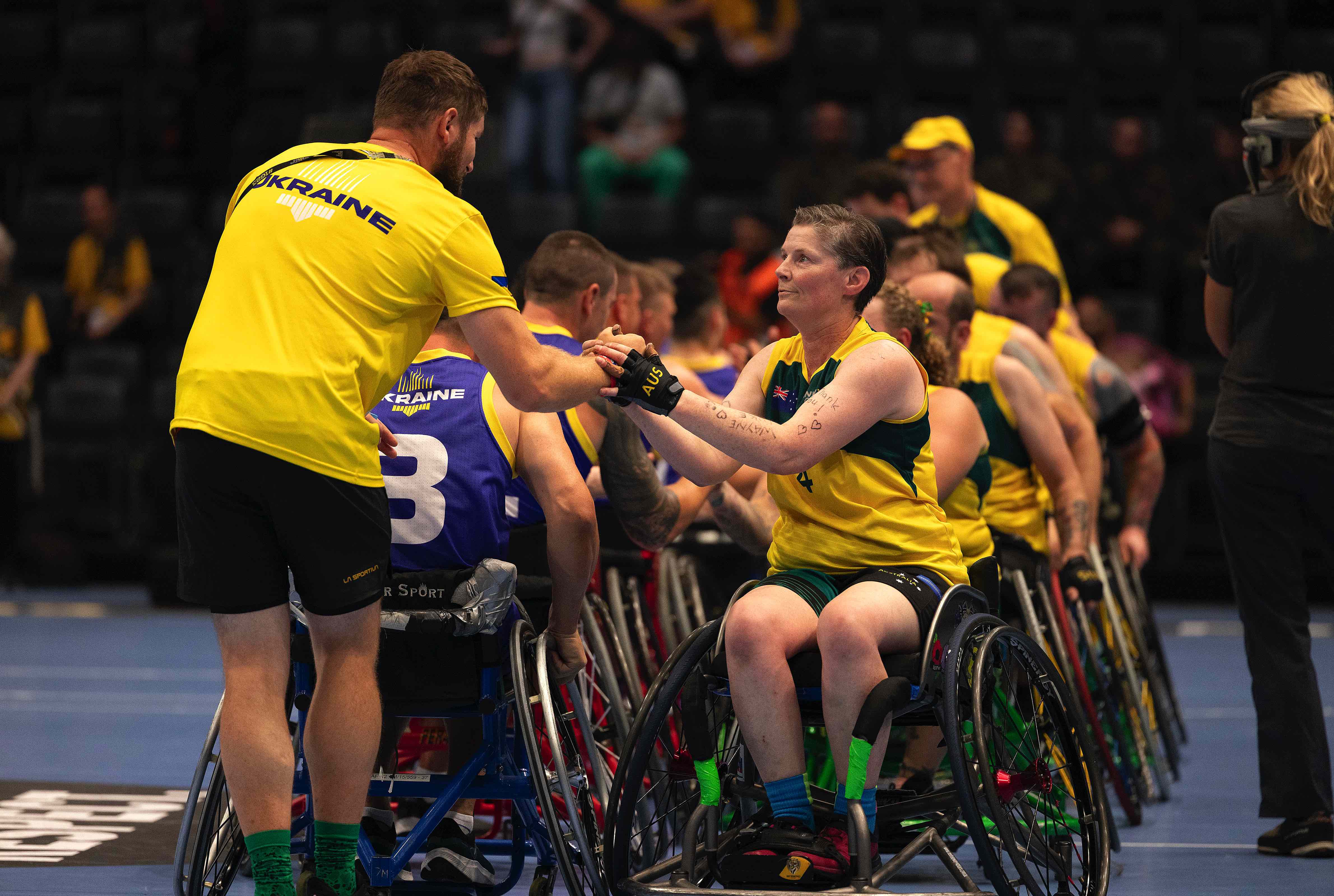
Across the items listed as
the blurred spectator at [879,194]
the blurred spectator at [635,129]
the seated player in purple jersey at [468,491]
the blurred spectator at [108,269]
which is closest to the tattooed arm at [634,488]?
the seated player in purple jersey at [468,491]

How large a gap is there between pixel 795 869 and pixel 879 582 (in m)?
0.57

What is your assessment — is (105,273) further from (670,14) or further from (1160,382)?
(1160,382)

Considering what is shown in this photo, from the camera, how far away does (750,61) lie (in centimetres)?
1070

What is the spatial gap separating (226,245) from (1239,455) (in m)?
2.57

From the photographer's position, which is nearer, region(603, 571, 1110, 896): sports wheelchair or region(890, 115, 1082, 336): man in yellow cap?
region(603, 571, 1110, 896): sports wheelchair

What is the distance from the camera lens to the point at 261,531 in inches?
114

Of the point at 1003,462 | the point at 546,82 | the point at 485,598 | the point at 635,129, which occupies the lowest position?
the point at 485,598

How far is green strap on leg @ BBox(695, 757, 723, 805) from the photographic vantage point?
3141 mm

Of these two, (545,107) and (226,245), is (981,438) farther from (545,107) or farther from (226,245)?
(545,107)

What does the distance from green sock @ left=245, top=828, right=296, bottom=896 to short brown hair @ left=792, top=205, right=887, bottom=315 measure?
1.51 m

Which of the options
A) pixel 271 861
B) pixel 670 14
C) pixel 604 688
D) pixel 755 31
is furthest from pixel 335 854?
pixel 755 31

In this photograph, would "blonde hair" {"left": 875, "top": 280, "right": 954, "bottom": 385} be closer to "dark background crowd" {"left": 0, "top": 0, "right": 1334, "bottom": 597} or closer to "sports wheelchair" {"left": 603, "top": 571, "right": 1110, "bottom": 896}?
"sports wheelchair" {"left": 603, "top": 571, "right": 1110, "bottom": 896}

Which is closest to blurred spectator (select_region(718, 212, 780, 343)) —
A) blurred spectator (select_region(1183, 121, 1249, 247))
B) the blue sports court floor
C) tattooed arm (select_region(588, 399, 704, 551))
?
the blue sports court floor

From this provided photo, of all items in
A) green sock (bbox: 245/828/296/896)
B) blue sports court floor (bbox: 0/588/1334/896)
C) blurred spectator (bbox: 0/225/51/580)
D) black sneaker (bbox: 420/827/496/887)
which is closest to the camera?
green sock (bbox: 245/828/296/896)
